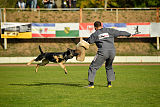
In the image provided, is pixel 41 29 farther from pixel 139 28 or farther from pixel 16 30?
pixel 139 28

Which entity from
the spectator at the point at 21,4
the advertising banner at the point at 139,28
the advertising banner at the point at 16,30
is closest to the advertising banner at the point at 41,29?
the advertising banner at the point at 16,30

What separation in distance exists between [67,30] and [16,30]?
4.79 m

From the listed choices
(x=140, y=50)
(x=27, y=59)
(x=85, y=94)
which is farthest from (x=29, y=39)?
(x=85, y=94)

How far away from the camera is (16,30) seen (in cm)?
3378

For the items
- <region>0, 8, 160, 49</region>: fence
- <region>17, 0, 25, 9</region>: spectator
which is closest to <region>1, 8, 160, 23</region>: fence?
<region>0, 8, 160, 49</region>: fence

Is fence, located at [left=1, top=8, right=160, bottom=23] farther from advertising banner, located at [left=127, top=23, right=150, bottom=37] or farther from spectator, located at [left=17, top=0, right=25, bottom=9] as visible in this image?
advertising banner, located at [left=127, top=23, right=150, bottom=37]

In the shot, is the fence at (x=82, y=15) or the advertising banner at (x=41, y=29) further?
the fence at (x=82, y=15)

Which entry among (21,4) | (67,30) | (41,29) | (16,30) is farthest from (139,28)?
(21,4)

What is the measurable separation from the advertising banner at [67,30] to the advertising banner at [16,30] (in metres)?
2.73

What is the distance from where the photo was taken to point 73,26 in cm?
3388

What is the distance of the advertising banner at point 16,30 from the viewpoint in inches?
1323

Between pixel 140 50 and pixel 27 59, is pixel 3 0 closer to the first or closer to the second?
pixel 27 59

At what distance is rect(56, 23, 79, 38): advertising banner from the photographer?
33906 mm

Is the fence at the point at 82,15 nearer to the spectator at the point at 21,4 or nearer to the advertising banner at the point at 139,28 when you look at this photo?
the spectator at the point at 21,4
